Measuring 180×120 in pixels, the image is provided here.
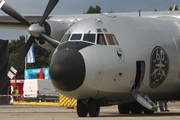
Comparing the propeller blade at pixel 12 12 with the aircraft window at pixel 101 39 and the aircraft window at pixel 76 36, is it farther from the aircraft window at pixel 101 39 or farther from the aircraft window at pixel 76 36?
the aircraft window at pixel 101 39

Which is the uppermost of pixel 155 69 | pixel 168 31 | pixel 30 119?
pixel 168 31

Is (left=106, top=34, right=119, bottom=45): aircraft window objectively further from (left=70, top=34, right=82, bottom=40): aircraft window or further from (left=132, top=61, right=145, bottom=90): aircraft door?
(left=132, top=61, right=145, bottom=90): aircraft door

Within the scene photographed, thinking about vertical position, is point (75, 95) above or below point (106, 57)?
below

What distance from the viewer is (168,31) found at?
2161 centimetres

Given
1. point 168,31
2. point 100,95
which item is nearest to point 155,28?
point 168,31

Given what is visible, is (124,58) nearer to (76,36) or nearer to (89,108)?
(76,36)

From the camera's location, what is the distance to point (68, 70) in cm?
1791

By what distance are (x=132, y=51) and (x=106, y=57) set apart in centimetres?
126

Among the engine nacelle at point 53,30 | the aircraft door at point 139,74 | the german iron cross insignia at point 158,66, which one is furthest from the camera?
the engine nacelle at point 53,30

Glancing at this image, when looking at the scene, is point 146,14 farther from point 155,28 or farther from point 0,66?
point 0,66

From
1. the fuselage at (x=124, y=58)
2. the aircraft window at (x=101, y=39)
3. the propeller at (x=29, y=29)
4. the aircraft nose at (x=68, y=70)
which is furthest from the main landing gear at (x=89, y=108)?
the propeller at (x=29, y=29)

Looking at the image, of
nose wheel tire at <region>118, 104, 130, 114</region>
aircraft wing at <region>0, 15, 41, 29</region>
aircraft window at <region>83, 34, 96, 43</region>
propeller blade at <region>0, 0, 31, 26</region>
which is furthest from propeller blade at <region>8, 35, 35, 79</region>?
aircraft window at <region>83, 34, 96, 43</region>

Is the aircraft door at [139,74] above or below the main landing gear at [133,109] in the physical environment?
above

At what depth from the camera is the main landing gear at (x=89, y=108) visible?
18.9m
